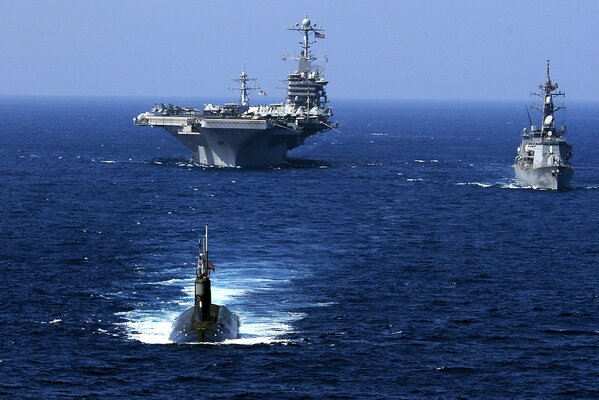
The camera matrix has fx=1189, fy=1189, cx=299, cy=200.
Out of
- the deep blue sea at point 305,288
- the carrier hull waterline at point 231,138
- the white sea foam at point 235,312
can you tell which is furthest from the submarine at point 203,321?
the carrier hull waterline at point 231,138

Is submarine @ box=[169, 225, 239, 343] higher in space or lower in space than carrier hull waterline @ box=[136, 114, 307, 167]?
lower

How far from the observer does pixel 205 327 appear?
56688mm

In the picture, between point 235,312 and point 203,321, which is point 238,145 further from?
point 203,321

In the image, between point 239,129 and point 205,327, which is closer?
point 205,327

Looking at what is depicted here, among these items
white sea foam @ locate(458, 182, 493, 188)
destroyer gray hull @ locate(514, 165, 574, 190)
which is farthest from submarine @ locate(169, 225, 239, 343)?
white sea foam @ locate(458, 182, 493, 188)

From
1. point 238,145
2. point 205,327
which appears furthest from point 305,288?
point 238,145

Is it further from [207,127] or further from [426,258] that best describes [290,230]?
[207,127]

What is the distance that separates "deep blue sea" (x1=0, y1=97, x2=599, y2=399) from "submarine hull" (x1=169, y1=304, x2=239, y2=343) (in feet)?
2.31

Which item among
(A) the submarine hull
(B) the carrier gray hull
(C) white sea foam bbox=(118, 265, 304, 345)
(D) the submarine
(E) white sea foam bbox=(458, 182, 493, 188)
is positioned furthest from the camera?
(B) the carrier gray hull

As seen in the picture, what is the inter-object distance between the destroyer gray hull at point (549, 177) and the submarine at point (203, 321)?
7191cm

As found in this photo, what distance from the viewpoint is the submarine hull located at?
55719 millimetres

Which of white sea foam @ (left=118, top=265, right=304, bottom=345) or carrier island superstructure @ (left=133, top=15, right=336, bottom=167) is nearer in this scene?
white sea foam @ (left=118, top=265, right=304, bottom=345)

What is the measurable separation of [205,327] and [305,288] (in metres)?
13.7

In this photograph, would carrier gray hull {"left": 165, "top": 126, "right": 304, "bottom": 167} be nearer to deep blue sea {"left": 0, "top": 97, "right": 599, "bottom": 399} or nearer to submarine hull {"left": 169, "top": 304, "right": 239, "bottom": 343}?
deep blue sea {"left": 0, "top": 97, "right": 599, "bottom": 399}
